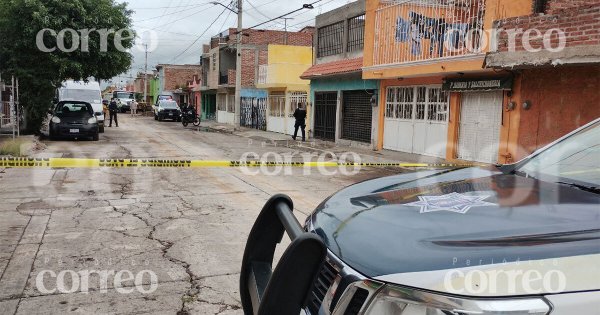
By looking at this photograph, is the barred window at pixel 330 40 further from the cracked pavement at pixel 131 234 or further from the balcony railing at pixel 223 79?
the balcony railing at pixel 223 79

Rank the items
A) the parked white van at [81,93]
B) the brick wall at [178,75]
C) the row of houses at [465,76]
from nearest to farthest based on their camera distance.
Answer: the row of houses at [465,76] → the parked white van at [81,93] → the brick wall at [178,75]

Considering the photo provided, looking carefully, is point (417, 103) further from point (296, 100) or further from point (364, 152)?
point (296, 100)

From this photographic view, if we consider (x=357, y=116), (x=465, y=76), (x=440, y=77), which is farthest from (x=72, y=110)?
(x=465, y=76)

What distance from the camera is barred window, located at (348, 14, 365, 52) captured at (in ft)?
68.5

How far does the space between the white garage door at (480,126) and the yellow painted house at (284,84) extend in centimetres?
1172

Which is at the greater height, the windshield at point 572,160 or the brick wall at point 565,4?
the brick wall at point 565,4

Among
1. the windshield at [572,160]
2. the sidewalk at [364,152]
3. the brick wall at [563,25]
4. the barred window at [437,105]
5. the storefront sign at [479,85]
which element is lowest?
the sidewalk at [364,152]

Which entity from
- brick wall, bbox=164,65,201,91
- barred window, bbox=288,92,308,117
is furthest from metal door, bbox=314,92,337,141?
brick wall, bbox=164,65,201,91

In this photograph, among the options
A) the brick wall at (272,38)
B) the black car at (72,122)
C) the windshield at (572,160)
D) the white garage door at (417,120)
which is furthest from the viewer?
the brick wall at (272,38)

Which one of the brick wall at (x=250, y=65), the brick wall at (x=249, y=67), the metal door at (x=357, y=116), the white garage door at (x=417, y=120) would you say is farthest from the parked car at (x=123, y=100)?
the white garage door at (x=417, y=120)

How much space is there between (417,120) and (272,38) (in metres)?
26.1

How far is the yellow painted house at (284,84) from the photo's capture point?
2739 centimetres

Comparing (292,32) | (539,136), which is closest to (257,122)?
(292,32)

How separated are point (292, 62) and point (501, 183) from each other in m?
30.3
